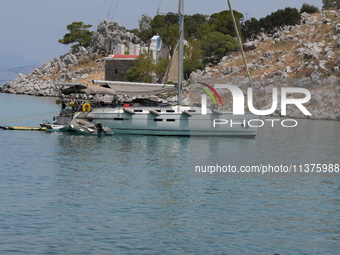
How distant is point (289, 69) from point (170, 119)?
49.0 m

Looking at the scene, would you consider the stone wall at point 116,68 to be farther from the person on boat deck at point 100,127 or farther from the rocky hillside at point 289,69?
the person on boat deck at point 100,127

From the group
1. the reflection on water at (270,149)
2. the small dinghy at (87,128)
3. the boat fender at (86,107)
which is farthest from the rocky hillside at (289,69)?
the boat fender at (86,107)

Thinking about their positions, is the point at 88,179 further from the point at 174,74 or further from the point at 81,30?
the point at 81,30

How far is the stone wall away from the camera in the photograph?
123 metres

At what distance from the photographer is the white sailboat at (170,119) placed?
1980 inches

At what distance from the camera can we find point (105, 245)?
20609mm

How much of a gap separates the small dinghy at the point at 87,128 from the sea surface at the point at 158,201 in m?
3.73

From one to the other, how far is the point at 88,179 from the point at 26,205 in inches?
266

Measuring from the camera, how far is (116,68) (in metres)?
124

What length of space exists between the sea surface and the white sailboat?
13.4ft

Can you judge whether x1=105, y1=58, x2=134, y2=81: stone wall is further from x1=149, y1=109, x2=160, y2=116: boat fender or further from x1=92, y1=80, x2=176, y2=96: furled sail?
x1=149, y1=109, x2=160, y2=116: boat fender

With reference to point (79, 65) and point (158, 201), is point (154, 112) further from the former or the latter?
point (79, 65)

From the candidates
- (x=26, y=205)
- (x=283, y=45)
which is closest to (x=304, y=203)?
(x=26, y=205)

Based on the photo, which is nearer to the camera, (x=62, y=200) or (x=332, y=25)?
(x=62, y=200)
